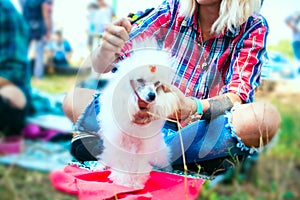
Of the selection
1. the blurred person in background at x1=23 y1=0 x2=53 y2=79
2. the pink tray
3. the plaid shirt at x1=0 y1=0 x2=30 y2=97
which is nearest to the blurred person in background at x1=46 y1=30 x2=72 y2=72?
the blurred person in background at x1=23 y1=0 x2=53 y2=79

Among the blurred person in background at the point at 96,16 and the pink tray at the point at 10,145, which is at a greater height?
the blurred person in background at the point at 96,16

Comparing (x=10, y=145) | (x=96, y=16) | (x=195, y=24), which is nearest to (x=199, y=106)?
(x=195, y=24)

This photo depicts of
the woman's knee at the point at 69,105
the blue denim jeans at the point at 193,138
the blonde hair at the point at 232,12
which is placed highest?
the blonde hair at the point at 232,12

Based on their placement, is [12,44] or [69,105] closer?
[69,105]

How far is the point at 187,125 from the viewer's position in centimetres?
97

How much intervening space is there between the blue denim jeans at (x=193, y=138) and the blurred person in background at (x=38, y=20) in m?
1.11

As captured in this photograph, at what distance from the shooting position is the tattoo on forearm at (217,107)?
94 cm

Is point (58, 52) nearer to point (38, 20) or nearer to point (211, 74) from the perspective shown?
point (38, 20)

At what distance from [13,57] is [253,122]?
3.58ft

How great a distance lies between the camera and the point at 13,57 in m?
1.87

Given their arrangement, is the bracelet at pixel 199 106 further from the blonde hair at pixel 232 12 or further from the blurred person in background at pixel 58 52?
the blurred person in background at pixel 58 52

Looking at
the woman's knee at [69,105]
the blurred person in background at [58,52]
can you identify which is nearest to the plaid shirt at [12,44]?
the blurred person in background at [58,52]

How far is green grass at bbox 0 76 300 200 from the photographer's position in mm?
2256

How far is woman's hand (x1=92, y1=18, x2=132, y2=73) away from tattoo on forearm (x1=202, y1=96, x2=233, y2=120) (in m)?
0.17
